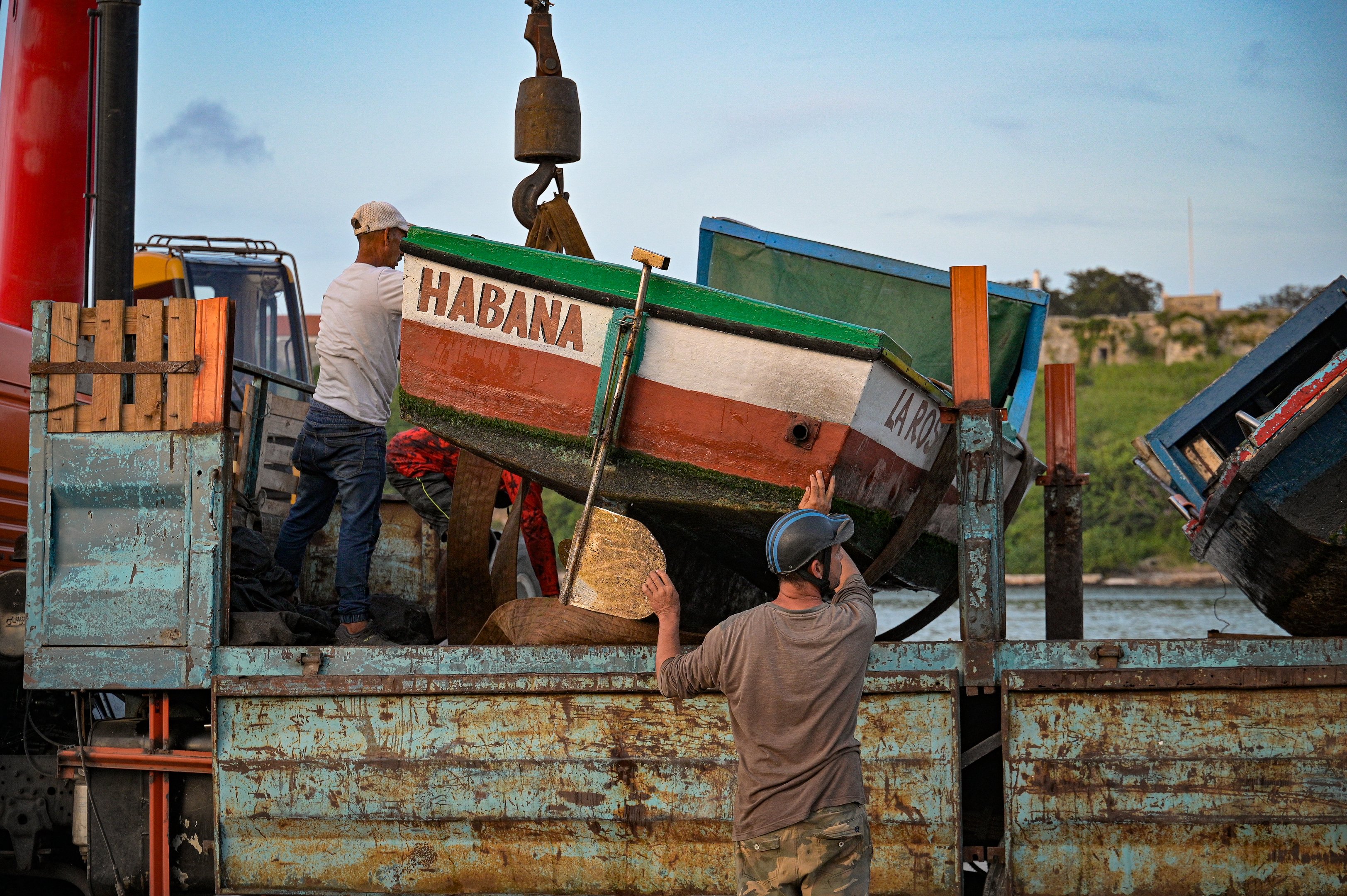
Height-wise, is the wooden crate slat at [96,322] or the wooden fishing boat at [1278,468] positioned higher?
the wooden crate slat at [96,322]

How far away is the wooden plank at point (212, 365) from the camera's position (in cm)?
392

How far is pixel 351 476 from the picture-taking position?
445cm

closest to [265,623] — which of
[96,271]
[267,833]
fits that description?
[267,833]

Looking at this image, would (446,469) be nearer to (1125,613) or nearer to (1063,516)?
(1063,516)

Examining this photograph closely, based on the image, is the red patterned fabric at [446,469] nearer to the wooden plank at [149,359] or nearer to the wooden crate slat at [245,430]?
the wooden crate slat at [245,430]

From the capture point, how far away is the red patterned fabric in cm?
511

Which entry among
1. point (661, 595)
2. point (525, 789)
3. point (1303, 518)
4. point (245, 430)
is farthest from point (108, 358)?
point (1303, 518)

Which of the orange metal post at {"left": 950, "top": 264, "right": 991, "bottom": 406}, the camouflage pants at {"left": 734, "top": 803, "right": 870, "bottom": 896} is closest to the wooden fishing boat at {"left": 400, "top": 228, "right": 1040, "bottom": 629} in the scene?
the orange metal post at {"left": 950, "top": 264, "right": 991, "bottom": 406}

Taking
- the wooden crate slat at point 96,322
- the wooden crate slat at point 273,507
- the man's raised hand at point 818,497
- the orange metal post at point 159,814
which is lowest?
the orange metal post at point 159,814

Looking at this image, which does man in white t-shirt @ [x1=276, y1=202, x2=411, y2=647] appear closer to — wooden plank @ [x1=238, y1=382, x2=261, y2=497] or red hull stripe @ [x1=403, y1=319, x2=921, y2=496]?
red hull stripe @ [x1=403, y1=319, x2=921, y2=496]

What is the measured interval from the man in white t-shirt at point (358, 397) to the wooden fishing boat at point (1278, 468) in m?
3.11

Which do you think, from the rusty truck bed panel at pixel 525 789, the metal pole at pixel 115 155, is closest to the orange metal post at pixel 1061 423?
the rusty truck bed panel at pixel 525 789

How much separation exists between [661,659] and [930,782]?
1099 mm

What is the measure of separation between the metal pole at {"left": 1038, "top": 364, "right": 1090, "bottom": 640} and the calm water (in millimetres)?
16504
